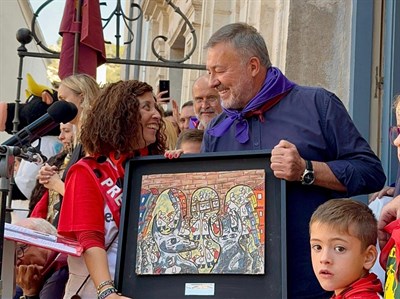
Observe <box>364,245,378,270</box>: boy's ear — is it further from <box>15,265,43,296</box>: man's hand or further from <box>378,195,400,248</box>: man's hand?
<box>15,265,43,296</box>: man's hand

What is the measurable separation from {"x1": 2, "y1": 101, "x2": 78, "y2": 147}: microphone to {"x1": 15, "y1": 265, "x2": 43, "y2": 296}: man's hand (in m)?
0.87

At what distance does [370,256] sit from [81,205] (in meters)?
1.32

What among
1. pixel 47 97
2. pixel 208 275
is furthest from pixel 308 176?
pixel 47 97

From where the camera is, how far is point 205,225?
3.83 meters

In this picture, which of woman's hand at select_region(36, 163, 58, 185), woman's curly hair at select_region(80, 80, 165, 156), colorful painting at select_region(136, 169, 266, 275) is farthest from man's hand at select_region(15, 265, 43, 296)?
colorful painting at select_region(136, 169, 266, 275)

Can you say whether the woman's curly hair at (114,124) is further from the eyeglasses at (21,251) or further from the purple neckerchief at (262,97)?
the eyeglasses at (21,251)

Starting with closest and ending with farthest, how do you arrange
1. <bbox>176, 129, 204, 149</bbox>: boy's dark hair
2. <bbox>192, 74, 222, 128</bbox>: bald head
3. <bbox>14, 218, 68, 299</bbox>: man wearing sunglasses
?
1. <bbox>14, 218, 68, 299</bbox>: man wearing sunglasses
2. <bbox>176, 129, 204, 149</bbox>: boy's dark hair
3. <bbox>192, 74, 222, 128</bbox>: bald head

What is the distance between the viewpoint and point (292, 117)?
399 centimetres

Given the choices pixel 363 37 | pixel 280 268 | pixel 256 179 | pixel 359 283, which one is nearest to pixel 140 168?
pixel 256 179

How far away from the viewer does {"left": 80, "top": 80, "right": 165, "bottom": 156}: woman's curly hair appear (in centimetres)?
418

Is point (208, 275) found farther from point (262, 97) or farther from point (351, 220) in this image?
point (262, 97)

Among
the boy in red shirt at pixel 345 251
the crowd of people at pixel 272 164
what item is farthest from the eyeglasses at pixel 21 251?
the boy in red shirt at pixel 345 251

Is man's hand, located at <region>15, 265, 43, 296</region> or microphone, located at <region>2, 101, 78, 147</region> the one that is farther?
man's hand, located at <region>15, 265, 43, 296</region>

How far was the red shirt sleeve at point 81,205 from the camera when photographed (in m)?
4.05
